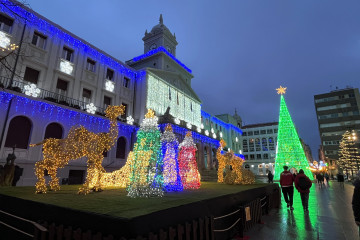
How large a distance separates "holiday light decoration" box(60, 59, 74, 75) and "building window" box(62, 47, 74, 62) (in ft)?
2.09

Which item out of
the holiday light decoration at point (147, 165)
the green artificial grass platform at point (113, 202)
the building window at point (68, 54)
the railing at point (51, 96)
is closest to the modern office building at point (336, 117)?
the holiday light decoration at point (147, 165)

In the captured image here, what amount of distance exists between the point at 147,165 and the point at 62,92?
15448 millimetres

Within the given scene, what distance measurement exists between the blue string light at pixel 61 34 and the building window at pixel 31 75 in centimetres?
399

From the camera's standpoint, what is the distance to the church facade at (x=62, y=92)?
1484cm

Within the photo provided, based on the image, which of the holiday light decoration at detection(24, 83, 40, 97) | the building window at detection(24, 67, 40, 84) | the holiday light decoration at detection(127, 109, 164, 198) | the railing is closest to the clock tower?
the railing

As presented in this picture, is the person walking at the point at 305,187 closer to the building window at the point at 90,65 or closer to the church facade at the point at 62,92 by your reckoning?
the church facade at the point at 62,92

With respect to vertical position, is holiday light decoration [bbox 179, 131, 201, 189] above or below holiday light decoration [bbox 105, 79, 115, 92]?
below

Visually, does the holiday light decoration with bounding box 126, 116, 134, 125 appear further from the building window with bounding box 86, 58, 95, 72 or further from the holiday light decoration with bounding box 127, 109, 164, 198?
the holiday light decoration with bounding box 127, 109, 164, 198

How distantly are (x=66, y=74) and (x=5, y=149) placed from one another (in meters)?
8.62

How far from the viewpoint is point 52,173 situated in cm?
811

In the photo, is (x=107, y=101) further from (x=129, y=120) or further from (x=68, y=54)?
(x=68, y=54)

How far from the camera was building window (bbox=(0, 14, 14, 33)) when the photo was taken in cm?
1544

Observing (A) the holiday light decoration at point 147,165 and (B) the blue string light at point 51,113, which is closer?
(A) the holiday light decoration at point 147,165

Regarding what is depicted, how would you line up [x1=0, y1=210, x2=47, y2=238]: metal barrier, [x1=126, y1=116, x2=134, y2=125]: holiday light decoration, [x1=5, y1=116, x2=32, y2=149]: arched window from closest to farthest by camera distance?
[x1=0, y1=210, x2=47, y2=238]: metal barrier
[x1=5, y1=116, x2=32, y2=149]: arched window
[x1=126, y1=116, x2=134, y2=125]: holiday light decoration
